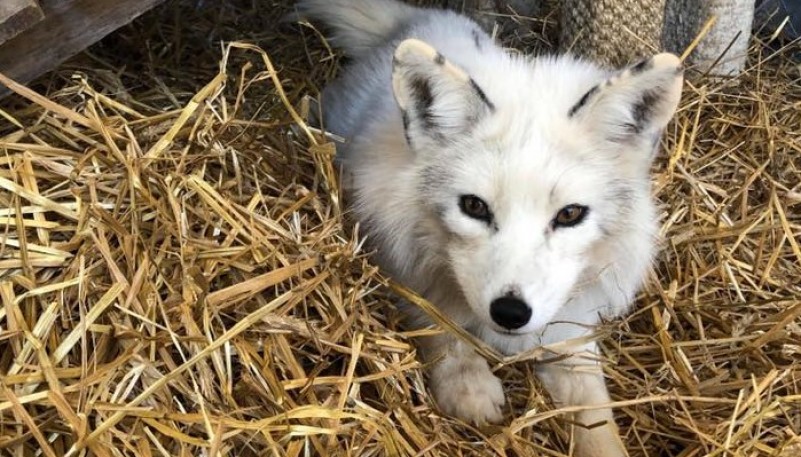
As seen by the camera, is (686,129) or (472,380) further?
(686,129)

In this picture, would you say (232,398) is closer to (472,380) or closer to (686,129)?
(472,380)

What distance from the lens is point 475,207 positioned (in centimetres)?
174

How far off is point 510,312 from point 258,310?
556 mm

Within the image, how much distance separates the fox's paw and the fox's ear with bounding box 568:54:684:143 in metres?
0.64

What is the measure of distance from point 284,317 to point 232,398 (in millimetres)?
216

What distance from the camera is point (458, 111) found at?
1.80 m

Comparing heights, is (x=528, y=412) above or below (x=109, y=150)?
below

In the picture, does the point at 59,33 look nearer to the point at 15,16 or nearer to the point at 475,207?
the point at 15,16

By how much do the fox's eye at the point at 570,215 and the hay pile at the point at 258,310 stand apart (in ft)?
1.27

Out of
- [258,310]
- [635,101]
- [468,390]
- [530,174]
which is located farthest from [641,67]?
[258,310]

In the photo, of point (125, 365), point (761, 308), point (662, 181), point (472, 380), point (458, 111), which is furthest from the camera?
point (662, 181)

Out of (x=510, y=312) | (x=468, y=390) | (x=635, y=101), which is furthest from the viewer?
(x=468, y=390)

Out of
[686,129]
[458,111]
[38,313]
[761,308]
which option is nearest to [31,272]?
[38,313]

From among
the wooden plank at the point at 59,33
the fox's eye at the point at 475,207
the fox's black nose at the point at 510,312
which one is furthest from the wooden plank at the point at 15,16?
the fox's black nose at the point at 510,312
